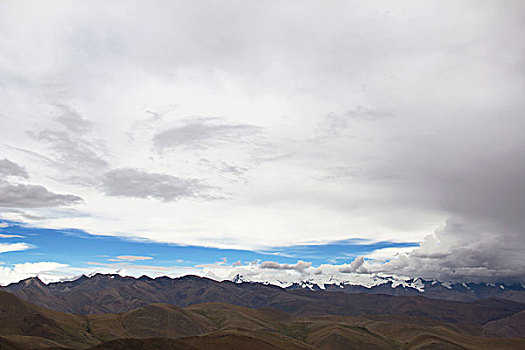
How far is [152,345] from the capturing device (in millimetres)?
199625

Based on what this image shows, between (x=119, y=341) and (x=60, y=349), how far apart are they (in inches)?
984

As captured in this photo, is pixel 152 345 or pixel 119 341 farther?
pixel 152 345

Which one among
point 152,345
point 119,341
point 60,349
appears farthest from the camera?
point 152,345

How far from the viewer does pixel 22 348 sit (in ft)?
611

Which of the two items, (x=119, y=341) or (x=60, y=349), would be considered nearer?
(x=60, y=349)

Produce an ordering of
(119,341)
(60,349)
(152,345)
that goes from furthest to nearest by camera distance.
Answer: (152,345)
(119,341)
(60,349)

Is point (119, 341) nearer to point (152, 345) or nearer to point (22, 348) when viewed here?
point (152, 345)

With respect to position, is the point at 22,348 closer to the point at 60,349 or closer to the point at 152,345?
the point at 60,349

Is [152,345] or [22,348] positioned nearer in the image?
[22,348]

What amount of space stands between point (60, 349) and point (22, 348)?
29580mm

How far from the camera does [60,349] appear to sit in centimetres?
17188

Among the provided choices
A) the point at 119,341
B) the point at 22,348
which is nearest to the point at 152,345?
the point at 119,341

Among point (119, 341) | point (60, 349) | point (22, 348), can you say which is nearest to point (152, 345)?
point (119, 341)

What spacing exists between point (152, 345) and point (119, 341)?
19.3 meters
